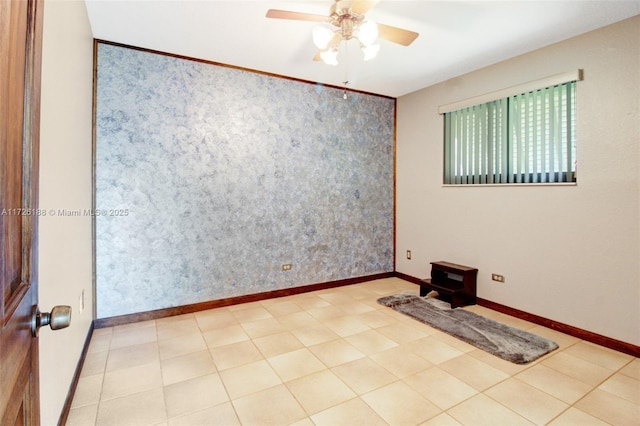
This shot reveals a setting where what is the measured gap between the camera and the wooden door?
22.8 inches

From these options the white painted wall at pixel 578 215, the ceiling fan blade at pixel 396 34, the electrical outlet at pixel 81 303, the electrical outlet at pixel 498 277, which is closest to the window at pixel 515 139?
the white painted wall at pixel 578 215

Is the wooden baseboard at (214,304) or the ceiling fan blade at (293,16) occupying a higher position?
the ceiling fan blade at (293,16)

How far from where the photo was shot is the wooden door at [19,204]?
0.58 metres

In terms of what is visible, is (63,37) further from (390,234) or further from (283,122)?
(390,234)

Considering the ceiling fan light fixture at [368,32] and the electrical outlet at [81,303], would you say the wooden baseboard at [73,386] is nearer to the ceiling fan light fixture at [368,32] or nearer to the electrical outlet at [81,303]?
the electrical outlet at [81,303]

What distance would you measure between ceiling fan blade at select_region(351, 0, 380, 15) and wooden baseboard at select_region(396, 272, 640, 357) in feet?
10.5

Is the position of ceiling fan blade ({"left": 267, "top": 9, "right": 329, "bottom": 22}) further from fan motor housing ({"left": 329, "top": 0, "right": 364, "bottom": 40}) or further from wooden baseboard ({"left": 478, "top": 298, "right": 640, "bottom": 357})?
wooden baseboard ({"left": 478, "top": 298, "right": 640, "bottom": 357})

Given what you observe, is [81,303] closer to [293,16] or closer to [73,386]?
[73,386]

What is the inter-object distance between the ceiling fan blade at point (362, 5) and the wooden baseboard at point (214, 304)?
305 centimetres

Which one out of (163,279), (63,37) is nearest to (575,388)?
(163,279)

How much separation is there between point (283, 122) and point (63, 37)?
2330mm

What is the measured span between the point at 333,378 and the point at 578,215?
2.58m

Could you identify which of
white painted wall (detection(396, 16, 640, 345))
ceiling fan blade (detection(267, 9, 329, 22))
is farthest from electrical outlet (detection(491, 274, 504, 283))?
ceiling fan blade (detection(267, 9, 329, 22))

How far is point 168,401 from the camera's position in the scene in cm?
204
